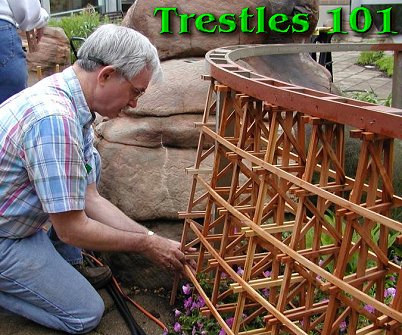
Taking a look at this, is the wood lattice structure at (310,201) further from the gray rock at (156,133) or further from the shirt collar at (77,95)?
the gray rock at (156,133)

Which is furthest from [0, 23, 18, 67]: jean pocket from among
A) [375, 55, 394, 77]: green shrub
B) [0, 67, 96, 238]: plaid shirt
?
[375, 55, 394, 77]: green shrub

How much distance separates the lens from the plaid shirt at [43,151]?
2.32 meters

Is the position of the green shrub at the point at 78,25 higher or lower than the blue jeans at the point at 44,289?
higher

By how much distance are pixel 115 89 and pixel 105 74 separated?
72mm

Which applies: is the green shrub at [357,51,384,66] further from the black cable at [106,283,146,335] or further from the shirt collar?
the shirt collar

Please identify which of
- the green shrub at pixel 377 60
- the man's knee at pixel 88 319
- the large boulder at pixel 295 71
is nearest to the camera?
the man's knee at pixel 88 319

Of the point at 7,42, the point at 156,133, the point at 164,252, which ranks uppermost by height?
the point at 7,42

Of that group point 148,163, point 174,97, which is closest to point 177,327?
point 148,163

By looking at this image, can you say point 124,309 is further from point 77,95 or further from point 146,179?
point 77,95

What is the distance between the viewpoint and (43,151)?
2.31 meters

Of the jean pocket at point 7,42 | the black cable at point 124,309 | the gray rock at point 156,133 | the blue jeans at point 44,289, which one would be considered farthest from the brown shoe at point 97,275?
the jean pocket at point 7,42

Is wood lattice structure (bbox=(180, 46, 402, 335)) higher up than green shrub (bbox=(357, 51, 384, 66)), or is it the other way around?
wood lattice structure (bbox=(180, 46, 402, 335))

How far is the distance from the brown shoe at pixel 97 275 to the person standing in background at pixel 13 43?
1.05 meters

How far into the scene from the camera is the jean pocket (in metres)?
3.26
